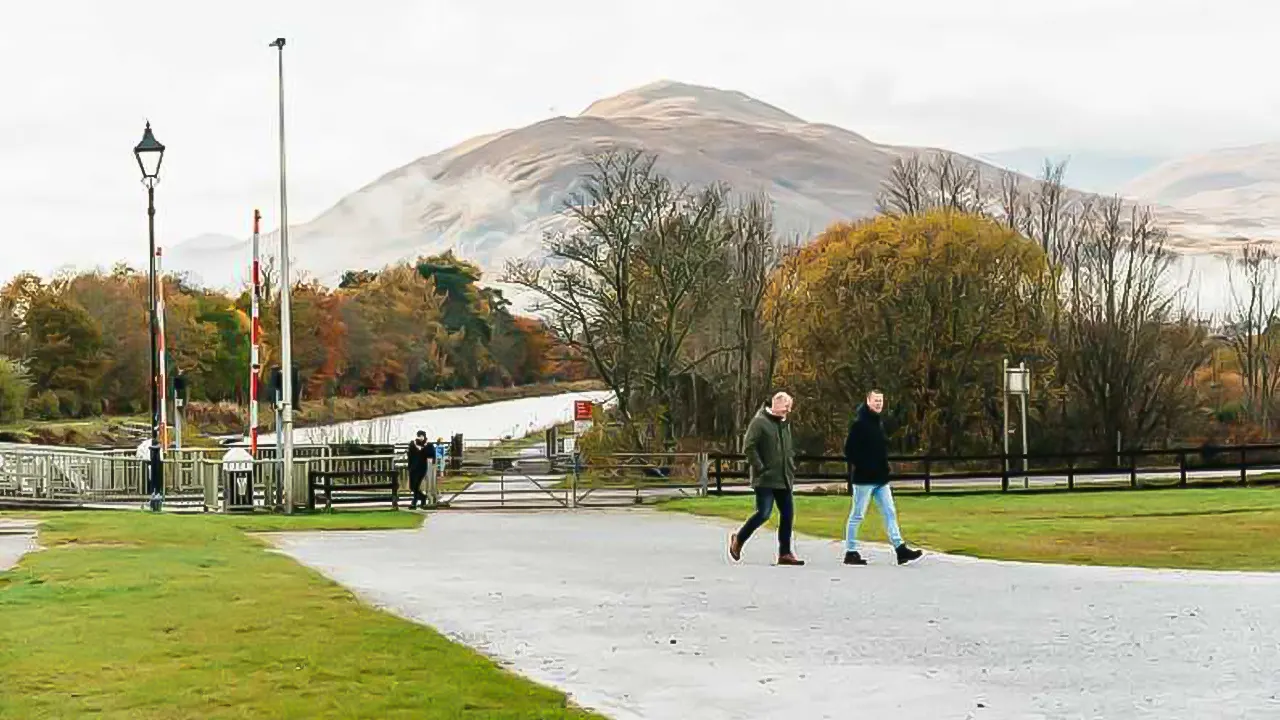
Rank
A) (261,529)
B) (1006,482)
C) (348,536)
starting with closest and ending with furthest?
(348,536) → (261,529) → (1006,482)

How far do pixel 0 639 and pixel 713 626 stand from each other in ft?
17.3

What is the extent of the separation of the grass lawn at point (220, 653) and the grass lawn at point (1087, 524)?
9.79 m

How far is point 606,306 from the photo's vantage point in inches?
2255

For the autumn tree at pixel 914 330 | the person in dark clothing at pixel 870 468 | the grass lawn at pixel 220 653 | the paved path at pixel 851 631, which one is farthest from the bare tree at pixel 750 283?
the grass lawn at pixel 220 653

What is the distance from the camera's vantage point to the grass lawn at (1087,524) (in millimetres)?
21219

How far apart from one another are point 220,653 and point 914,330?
48.2m

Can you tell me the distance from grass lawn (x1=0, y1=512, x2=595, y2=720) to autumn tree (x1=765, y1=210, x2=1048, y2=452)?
41569 mm

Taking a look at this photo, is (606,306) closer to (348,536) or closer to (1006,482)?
(1006,482)

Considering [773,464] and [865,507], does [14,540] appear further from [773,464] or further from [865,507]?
[865,507]

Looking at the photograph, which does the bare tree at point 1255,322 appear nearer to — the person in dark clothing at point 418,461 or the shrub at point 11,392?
the person in dark clothing at point 418,461

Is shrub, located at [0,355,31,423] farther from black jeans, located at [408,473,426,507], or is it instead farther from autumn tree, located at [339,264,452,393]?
black jeans, located at [408,473,426,507]

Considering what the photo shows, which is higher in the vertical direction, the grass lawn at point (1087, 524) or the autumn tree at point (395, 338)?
the autumn tree at point (395, 338)

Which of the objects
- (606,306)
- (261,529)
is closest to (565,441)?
(606,306)

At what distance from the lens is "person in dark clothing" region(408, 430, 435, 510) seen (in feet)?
120
